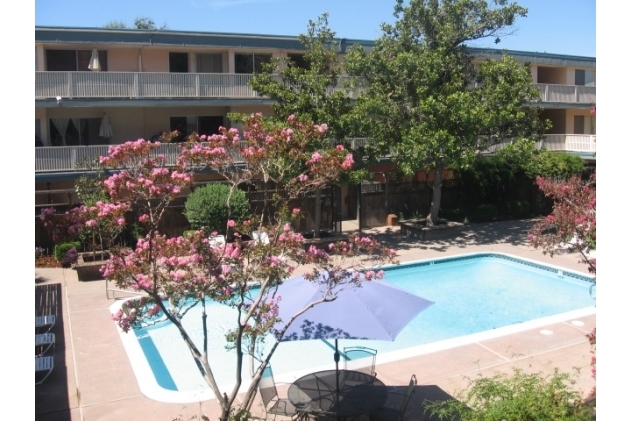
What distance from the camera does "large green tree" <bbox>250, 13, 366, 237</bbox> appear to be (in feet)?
61.0

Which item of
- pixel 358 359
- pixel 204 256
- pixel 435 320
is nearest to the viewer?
pixel 204 256

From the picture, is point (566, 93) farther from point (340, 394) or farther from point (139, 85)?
point (340, 394)

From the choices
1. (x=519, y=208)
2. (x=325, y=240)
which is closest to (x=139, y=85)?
(x=325, y=240)

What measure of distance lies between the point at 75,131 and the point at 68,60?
101 inches

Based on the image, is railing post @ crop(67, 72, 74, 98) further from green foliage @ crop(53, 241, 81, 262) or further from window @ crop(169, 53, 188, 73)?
green foliage @ crop(53, 241, 81, 262)

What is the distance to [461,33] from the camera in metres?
21.3

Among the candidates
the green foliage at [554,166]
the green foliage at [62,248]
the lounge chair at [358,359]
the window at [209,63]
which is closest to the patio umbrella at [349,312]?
the lounge chair at [358,359]

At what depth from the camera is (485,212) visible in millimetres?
25016

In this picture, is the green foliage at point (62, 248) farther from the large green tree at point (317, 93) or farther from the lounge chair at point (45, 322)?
the large green tree at point (317, 93)

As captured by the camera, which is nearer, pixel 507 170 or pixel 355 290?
pixel 355 290

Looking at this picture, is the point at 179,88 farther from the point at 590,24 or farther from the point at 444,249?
the point at 590,24

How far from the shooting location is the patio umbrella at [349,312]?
27.2 ft
